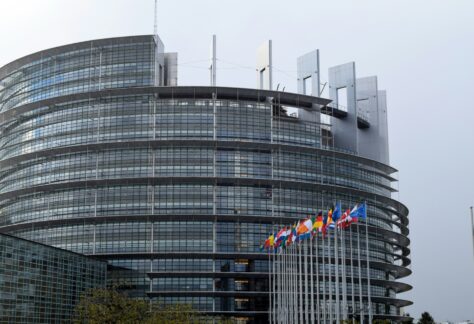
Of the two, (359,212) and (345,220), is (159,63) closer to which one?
(345,220)

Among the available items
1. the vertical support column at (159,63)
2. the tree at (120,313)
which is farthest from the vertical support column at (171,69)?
the tree at (120,313)

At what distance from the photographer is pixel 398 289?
139 metres

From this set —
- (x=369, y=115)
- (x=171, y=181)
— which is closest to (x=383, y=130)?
(x=369, y=115)

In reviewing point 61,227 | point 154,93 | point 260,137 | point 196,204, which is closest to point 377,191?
point 260,137

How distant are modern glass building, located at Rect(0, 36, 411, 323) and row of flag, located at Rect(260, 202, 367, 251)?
21275mm

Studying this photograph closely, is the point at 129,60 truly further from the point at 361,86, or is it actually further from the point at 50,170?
the point at 361,86

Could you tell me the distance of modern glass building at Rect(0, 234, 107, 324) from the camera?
277 feet

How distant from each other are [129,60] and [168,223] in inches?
1138

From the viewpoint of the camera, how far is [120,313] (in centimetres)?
8400

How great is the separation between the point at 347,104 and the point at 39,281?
211 feet

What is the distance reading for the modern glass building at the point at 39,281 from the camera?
84438 millimetres

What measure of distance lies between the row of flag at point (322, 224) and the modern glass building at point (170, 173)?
21275mm

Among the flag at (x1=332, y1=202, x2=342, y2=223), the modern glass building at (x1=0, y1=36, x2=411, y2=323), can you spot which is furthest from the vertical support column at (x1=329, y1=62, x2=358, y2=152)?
the flag at (x1=332, y1=202, x2=342, y2=223)

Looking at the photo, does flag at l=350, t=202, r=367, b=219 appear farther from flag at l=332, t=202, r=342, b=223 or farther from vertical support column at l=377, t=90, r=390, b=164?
vertical support column at l=377, t=90, r=390, b=164
